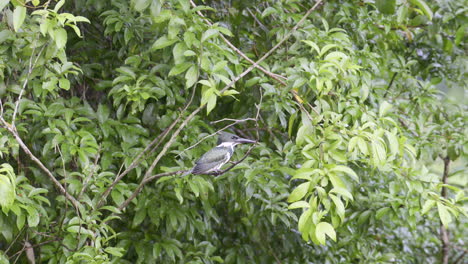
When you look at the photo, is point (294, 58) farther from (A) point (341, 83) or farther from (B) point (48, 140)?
(B) point (48, 140)

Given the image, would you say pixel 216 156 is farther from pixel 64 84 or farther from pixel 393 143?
pixel 64 84

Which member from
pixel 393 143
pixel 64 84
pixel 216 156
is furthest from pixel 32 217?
pixel 393 143

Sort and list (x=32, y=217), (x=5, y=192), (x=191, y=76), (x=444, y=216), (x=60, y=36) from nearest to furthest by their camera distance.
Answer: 1. (x=5, y=192)
2. (x=60, y=36)
3. (x=444, y=216)
4. (x=32, y=217)
5. (x=191, y=76)

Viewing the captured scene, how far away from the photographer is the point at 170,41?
2520 millimetres

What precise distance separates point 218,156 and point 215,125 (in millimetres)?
1321

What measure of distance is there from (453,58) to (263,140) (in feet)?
4.73

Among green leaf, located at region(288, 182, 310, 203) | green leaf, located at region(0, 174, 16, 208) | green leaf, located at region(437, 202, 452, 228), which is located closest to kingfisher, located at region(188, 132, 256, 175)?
green leaf, located at region(288, 182, 310, 203)

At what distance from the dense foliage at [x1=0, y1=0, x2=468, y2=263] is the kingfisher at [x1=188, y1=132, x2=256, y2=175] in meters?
0.08

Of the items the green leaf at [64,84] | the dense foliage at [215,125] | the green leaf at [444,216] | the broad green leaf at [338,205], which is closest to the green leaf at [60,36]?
the dense foliage at [215,125]

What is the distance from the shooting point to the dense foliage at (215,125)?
2256 millimetres

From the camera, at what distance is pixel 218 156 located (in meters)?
1.96

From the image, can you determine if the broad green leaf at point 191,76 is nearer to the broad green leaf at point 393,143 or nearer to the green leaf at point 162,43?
the green leaf at point 162,43

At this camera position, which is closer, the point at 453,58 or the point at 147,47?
the point at 147,47

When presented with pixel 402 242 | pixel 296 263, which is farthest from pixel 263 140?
pixel 402 242
